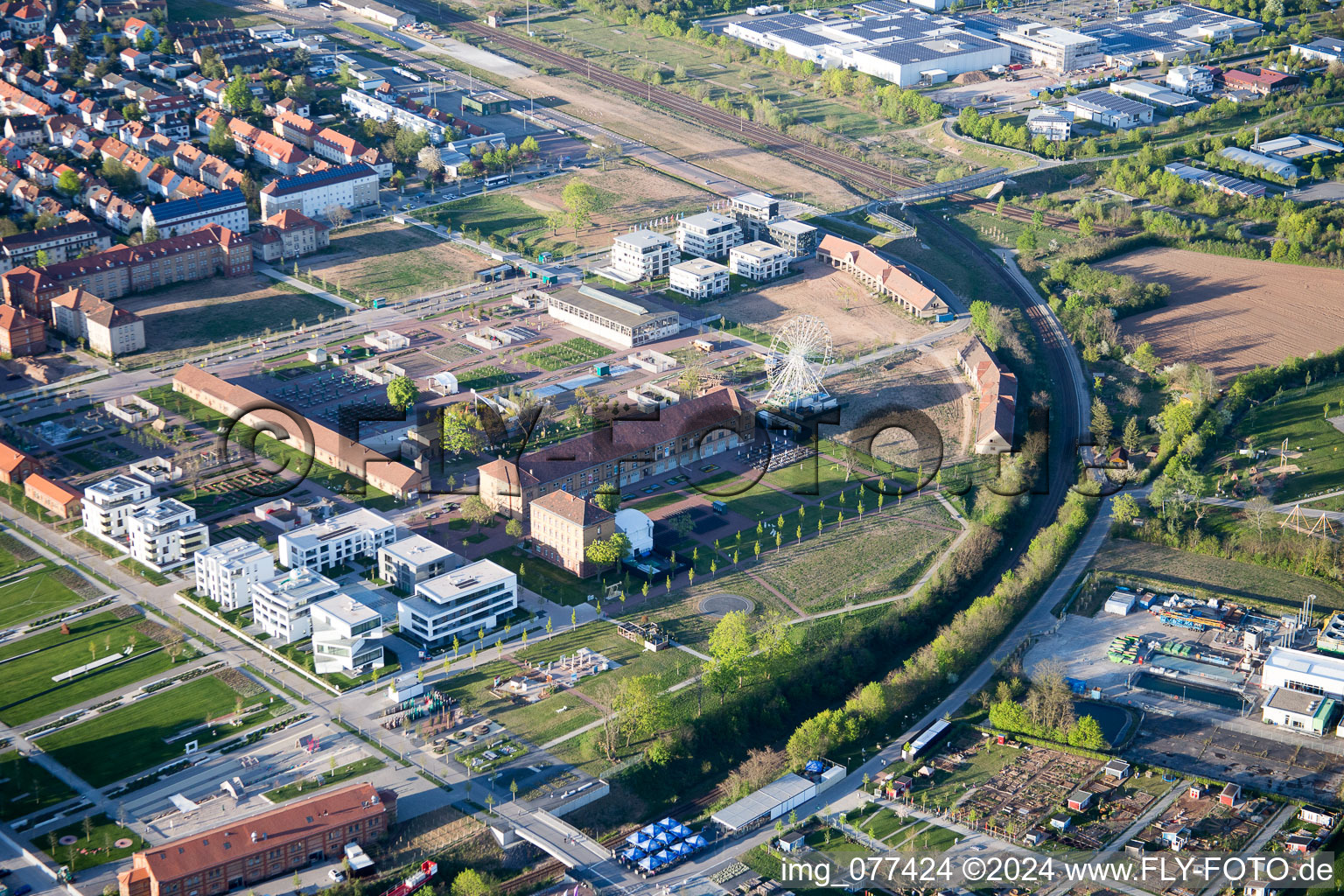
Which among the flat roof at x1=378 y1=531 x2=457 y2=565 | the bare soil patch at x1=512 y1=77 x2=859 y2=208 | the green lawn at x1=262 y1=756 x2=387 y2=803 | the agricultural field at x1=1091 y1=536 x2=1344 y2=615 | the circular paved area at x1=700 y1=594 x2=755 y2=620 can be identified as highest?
the bare soil patch at x1=512 y1=77 x2=859 y2=208

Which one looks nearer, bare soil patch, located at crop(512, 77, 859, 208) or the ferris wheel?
the ferris wheel

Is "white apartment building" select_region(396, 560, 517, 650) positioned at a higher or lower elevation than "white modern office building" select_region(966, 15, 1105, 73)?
lower

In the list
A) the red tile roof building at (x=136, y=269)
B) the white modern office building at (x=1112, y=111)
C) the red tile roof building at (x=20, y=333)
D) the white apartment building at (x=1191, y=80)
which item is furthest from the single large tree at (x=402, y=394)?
the white apartment building at (x=1191, y=80)

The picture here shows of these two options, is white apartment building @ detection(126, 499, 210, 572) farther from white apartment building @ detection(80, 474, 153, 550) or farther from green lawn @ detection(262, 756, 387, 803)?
green lawn @ detection(262, 756, 387, 803)

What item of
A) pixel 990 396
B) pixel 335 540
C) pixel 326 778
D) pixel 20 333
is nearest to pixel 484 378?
pixel 335 540

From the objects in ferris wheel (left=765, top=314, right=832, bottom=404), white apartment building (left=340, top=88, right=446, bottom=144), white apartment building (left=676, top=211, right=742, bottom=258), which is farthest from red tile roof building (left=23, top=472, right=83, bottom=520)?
white apartment building (left=340, top=88, right=446, bottom=144)

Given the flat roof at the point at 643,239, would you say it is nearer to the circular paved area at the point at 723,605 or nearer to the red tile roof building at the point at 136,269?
the red tile roof building at the point at 136,269

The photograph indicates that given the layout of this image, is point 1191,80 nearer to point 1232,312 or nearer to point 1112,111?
point 1112,111
